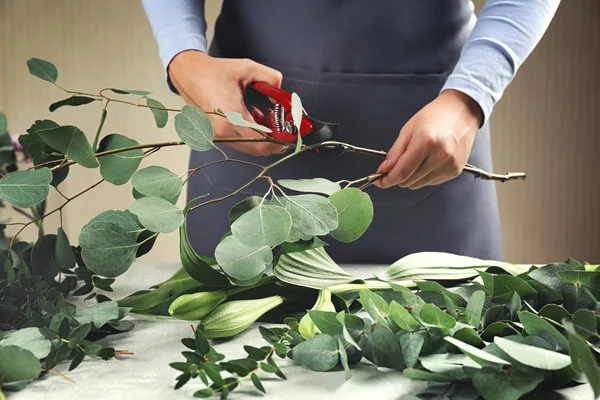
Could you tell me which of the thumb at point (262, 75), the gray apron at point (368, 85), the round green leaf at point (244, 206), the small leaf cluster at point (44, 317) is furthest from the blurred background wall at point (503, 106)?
the round green leaf at point (244, 206)

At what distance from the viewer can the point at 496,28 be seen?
0.71 metres

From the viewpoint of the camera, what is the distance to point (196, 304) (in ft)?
1.37

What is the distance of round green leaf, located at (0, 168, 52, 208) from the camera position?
0.39 m

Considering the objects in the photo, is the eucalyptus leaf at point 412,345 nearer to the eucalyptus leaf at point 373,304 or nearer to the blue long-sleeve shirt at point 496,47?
the eucalyptus leaf at point 373,304

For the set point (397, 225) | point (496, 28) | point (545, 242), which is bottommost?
point (545, 242)

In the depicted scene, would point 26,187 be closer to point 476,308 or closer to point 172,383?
point 172,383

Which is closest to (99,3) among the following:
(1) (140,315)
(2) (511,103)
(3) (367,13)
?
(2) (511,103)

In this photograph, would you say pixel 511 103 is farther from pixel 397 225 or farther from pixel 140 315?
pixel 140 315

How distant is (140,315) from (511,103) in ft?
6.56

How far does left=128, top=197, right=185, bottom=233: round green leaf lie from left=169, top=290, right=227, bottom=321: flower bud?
0.05 metres

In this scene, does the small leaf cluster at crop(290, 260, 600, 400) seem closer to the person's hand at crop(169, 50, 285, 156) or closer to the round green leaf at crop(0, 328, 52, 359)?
the round green leaf at crop(0, 328, 52, 359)

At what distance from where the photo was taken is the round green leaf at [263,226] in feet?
1.18

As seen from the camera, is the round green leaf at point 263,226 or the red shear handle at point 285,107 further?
the red shear handle at point 285,107

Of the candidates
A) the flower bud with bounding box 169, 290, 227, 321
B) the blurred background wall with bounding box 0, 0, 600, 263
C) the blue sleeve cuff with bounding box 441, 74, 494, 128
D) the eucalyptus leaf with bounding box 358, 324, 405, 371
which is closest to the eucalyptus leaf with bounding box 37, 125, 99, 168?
the flower bud with bounding box 169, 290, 227, 321
